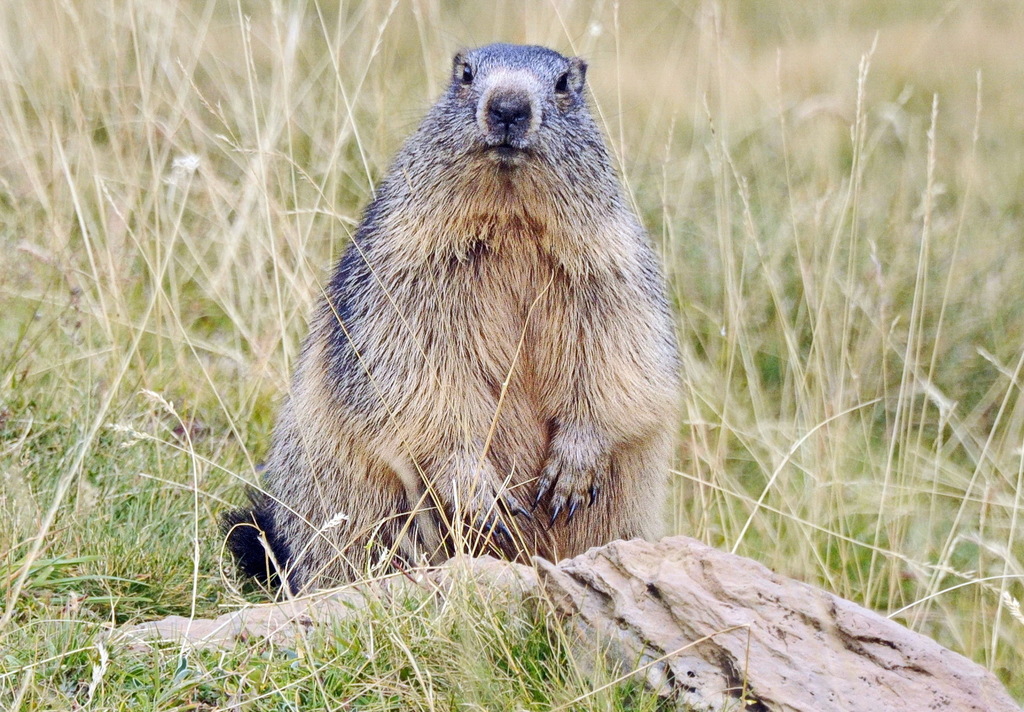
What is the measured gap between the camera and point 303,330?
6.74 m

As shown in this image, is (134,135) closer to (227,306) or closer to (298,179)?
(298,179)

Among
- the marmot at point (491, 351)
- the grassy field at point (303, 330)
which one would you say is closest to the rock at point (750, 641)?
the grassy field at point (303, 330)

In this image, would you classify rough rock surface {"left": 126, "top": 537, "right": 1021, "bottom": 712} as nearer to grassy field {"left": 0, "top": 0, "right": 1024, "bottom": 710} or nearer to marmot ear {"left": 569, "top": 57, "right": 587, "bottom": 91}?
grassy field {"left": 0, "top": 0, "right": 1024, "bottom": 710}

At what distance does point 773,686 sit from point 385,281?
2142 mm

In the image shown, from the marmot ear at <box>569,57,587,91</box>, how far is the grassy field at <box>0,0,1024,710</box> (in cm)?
70

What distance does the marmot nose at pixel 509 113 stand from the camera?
13.7 feet

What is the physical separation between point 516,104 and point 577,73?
667 millimetres

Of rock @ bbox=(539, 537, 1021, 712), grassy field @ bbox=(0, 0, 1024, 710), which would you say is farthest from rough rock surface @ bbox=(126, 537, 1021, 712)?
grassy field @ bbox=(0, 0, 1024, 710)

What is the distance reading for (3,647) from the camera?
3.38 m

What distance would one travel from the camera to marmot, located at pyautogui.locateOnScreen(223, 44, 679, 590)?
4.38 m

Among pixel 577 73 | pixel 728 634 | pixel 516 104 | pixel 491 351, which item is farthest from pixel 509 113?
pixel 728 634

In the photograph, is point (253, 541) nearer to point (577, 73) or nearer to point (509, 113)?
point (509, 113)

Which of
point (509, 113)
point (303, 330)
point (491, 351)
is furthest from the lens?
point (303, 330)

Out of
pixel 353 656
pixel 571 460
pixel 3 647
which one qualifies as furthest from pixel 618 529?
pixel 3 647
